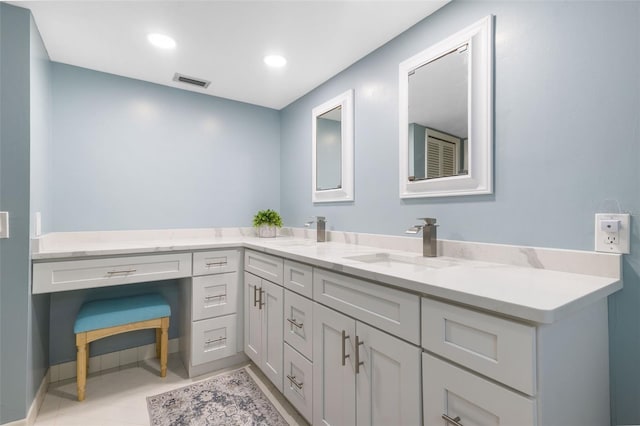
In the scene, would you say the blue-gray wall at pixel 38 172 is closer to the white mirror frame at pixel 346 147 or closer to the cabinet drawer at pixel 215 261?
the cabinet drawer at pixel 215 261

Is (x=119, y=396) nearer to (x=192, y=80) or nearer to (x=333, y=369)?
(x=333, y=369)

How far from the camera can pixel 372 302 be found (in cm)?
110

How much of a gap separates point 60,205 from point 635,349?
2976 millimetres

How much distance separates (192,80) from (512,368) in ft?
8.38

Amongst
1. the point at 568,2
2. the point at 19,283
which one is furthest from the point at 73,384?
the point at 568,2

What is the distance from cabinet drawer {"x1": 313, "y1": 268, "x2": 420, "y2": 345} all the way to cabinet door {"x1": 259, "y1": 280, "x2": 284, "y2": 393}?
41cm

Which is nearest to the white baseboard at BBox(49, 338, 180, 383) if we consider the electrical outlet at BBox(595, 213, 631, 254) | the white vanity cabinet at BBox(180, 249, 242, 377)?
the white vanity cabinet at BBox(180, 249, 242, 377)

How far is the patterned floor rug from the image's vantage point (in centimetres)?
158

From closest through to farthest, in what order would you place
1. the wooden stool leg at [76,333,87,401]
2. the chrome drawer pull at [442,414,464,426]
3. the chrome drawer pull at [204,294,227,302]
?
the chrome drawer pull at [442,414,464,426] < the wooden stool leg at [76,333,87,401] < the chrome drawer pull at [204,294,227,302]

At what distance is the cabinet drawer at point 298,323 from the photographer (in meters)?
1.44

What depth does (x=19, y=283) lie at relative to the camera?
1.51 metres

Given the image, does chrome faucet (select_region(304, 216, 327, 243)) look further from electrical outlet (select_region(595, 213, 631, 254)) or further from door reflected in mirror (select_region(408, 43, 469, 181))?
electrical outlet (select_region(595, 213, 631, 254))

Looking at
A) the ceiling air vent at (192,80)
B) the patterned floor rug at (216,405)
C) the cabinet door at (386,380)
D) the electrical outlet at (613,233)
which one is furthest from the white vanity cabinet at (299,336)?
the ceiling air vent at (192,80)

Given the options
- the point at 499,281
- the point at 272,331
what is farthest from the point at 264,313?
the point at 499,281
